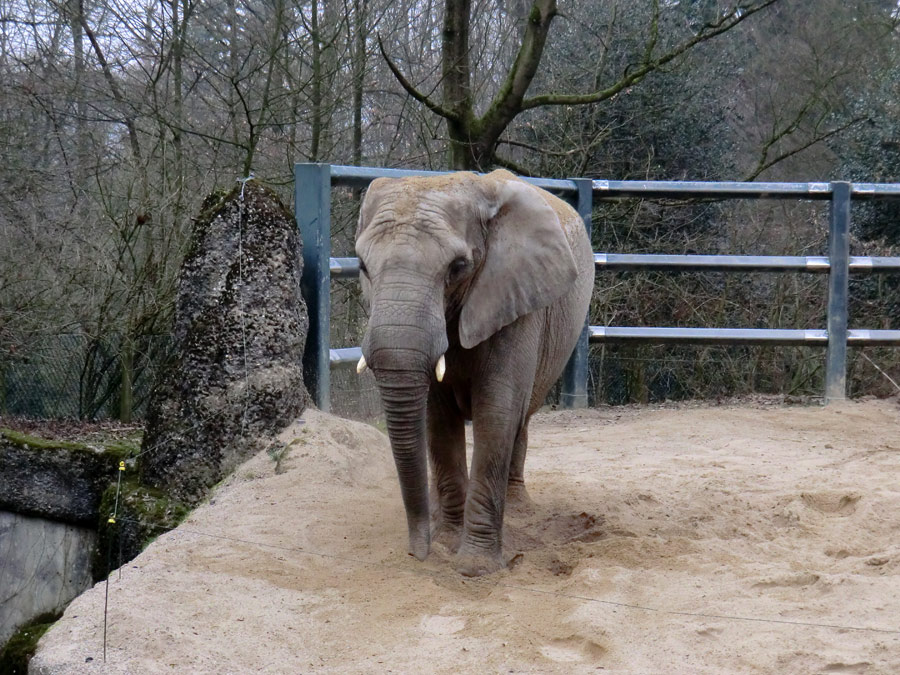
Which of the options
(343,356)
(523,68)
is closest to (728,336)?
(343,356)

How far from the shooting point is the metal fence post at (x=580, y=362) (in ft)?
26.6

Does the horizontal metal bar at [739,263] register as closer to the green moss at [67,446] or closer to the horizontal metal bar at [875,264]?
the horizontal metal bar at [875,264]

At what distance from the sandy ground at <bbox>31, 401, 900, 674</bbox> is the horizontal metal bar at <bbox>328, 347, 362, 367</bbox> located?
0.59m

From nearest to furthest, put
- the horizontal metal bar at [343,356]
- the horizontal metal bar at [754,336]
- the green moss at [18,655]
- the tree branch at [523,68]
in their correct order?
the green moss at [18,655], the horizontal metal bar at [343,356], the horizontal metal bar at [754,336], the tree branch at [523,68]

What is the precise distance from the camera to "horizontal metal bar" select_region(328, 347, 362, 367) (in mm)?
6320

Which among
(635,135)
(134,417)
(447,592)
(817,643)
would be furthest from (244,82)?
(817,643)

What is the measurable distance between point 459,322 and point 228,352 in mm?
1970

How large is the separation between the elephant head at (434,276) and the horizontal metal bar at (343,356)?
2.06m

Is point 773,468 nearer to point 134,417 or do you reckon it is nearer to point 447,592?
point 447,592

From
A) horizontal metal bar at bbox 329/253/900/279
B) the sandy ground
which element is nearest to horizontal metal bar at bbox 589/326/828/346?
horizontal metal bar at bbox 329/253/900/279

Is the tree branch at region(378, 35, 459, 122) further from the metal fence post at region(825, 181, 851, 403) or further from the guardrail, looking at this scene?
the metal fence post at region(825, 181, 851, 403)

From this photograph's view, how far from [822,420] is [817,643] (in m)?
4.46

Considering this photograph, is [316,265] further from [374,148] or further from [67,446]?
[374,148]

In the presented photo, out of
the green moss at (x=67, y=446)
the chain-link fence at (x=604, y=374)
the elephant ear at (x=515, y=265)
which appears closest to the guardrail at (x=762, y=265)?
the chain-link fence at (x=604, y=374)
